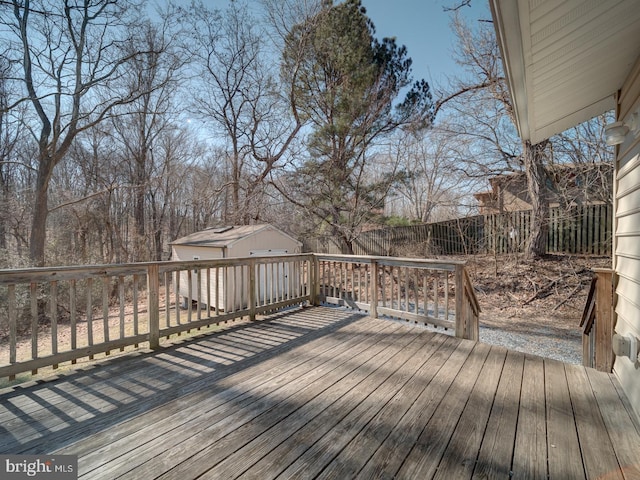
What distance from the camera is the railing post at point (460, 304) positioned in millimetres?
3346

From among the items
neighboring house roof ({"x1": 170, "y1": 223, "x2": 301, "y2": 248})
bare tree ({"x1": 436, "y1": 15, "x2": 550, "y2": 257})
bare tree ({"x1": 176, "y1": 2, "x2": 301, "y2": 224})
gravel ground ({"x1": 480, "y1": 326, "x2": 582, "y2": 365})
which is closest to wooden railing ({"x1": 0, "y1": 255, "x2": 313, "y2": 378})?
neighboring house roof ({"x1": 170, "y1": 223, "x2": 301, "y2": 248})

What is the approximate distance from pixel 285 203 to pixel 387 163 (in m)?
3.65

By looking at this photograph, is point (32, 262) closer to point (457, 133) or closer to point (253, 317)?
point (253, 317)

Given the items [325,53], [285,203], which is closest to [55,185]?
[285,203]

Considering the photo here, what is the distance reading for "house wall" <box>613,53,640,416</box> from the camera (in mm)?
2049

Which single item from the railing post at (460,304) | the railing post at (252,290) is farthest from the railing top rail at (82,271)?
the railing post at (460,304)

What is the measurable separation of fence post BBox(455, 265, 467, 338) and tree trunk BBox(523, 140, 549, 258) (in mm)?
5977

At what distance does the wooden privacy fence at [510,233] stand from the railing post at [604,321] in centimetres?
583

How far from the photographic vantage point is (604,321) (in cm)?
261

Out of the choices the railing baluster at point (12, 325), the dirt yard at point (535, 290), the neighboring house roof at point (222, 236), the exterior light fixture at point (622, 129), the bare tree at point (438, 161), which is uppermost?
the bare tree at point (438, 161)

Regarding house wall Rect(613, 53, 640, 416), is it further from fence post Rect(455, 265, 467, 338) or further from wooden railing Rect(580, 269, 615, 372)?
fence post Rect(455, 265, 467, 338)

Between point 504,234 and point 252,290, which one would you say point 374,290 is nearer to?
point 252,290

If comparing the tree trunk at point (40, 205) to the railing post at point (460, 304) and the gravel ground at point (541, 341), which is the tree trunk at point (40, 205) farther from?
the gravel ground at point (541, 341)

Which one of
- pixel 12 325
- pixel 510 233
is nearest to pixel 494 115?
pixel 510 233
